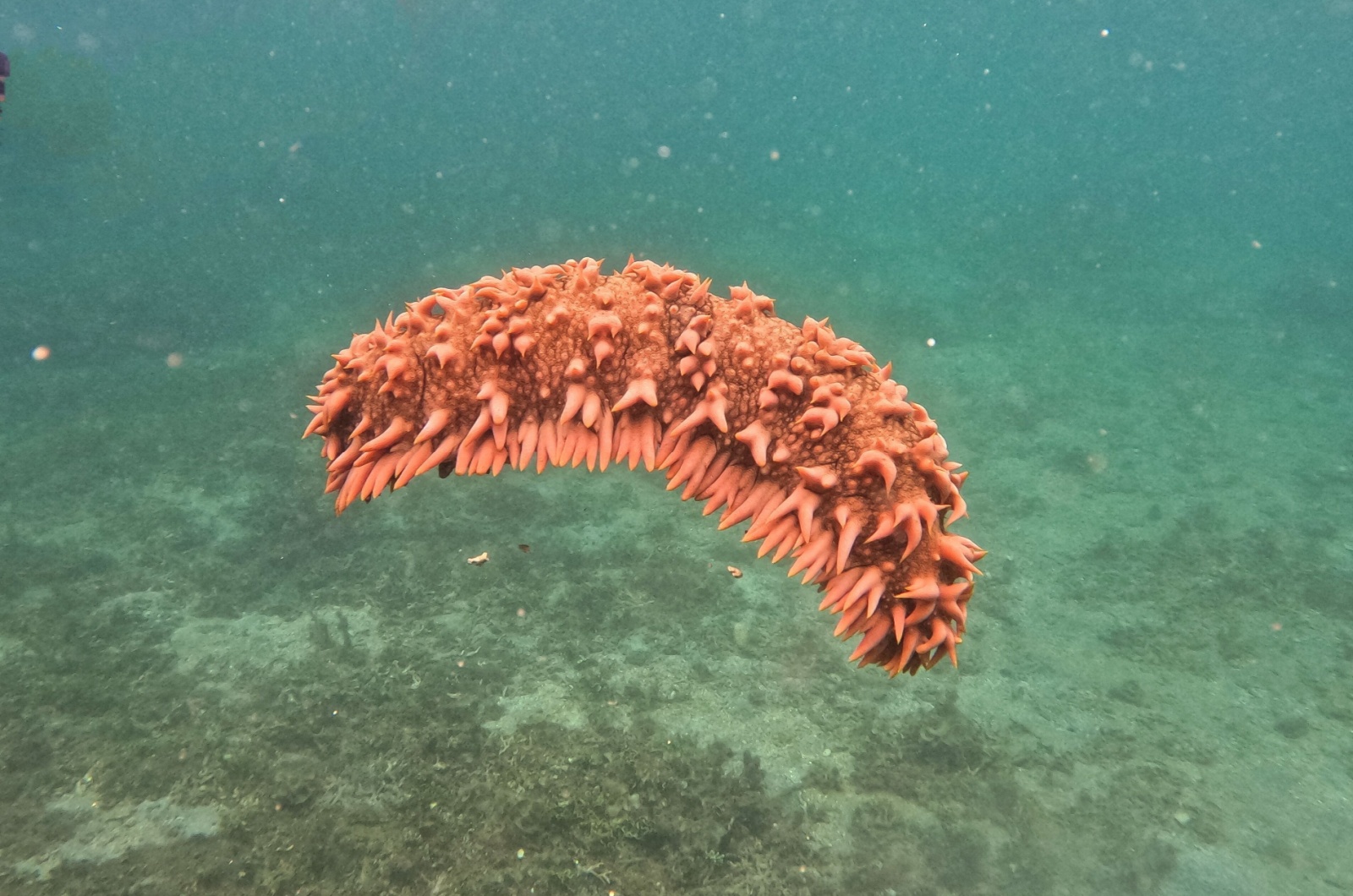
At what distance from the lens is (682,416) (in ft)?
7.06

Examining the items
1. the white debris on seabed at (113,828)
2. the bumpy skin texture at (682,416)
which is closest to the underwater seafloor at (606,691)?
the white debris on seabed at (113,828)

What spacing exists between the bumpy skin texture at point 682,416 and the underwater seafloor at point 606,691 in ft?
4.47

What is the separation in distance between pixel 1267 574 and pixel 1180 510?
1.00 meters

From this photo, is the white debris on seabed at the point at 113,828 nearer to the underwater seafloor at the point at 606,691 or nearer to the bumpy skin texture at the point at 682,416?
the underwater seafloor at the point at 606,691

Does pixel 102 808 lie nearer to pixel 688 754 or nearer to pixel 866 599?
pixel 688 754

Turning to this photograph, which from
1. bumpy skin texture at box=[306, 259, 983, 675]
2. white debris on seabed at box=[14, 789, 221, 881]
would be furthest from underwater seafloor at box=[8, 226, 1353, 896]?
bumpy skin texture at box=[306, 259, 983, 675]

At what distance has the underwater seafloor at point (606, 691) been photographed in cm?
339

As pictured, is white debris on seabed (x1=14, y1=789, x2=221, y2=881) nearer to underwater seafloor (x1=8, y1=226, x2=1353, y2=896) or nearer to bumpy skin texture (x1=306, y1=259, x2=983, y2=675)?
underwater seafloor (x1=8, y1=226, x2=1353, y2=896)

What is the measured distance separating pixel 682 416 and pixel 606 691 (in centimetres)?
267

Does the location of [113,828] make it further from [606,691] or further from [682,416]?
[682,416]

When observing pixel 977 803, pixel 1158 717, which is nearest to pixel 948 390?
pixel 1158 717

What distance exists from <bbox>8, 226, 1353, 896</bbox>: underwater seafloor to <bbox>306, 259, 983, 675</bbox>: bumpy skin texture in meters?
1.36

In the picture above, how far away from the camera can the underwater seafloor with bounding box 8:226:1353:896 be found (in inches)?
133

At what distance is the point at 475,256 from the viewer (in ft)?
48.5
